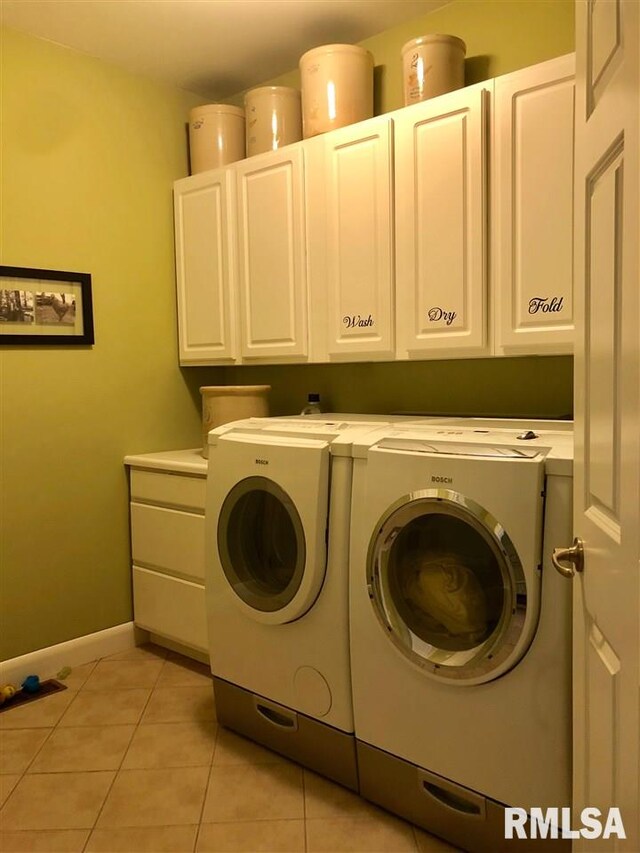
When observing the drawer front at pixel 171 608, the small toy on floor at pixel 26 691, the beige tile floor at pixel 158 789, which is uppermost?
the drawer front at pixel 171 608

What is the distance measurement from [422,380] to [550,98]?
1.11 meters

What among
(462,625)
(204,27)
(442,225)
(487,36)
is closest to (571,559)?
(462,625)

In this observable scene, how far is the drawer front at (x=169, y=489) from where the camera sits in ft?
8.96

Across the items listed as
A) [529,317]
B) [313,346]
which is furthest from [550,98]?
[313,346]

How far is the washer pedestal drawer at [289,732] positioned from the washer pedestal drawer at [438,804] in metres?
0.06

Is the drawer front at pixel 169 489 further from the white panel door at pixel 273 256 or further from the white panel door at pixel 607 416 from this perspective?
the white panel door at pixel 607 416

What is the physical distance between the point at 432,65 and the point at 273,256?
904mm

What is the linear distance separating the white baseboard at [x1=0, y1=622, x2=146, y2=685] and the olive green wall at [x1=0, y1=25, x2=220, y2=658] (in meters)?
0.04

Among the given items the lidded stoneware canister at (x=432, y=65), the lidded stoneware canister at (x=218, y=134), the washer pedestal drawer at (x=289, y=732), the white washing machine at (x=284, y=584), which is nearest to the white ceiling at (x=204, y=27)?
the lidded stoneware canister at (x=218, y=134)

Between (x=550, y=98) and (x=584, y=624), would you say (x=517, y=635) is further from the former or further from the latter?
(x=550, y=98)

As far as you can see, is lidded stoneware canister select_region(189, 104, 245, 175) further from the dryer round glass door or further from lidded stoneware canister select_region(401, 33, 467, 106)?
the dryer round glass door

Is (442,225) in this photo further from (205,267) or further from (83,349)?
(83,349)

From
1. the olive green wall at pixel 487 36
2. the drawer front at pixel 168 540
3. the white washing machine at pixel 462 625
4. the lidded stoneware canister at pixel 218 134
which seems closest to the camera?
the white washing machine at pixel 462 625

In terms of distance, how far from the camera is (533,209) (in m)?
2.04
